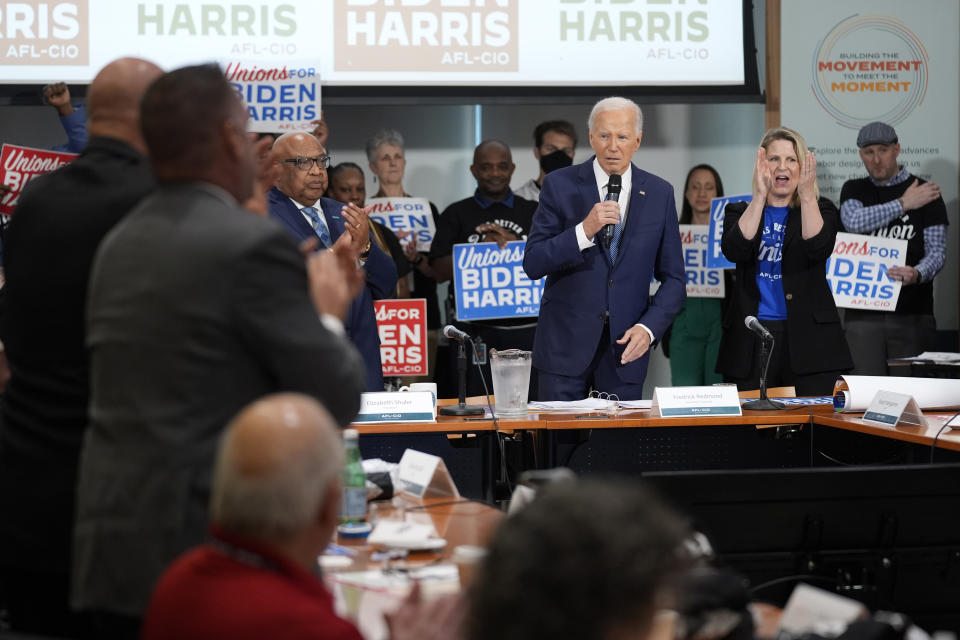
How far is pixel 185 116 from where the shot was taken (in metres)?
1.76

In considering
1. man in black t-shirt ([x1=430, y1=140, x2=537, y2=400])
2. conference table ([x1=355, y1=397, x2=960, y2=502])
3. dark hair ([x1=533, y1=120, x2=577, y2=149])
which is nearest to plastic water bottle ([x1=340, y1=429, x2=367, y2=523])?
conference table ([x1=355, y1=397, x2=960, y2=502])

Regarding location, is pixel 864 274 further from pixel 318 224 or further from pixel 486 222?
pixel 318 224

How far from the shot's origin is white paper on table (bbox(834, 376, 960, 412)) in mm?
3904

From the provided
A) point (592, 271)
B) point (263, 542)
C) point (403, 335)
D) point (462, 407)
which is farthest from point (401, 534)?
point (403, 335)

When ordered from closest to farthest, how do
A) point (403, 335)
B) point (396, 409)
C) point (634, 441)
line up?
point (396, 409), point (634, 441), point (403, 335)

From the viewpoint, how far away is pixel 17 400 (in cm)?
200

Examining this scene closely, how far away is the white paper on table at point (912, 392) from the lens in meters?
3.90

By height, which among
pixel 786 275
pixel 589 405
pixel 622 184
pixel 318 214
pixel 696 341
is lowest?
pixel 589 405

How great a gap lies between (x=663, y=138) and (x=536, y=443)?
4693 millimetres

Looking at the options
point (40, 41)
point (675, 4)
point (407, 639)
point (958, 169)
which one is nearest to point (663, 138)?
point (675, 4)

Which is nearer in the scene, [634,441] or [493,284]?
[634,441]

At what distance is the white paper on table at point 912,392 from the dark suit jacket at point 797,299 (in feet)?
2.69

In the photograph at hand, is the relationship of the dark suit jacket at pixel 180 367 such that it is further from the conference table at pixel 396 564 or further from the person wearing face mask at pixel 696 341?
the person wearing face mask at pixel 696 341

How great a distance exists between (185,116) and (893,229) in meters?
5.67
